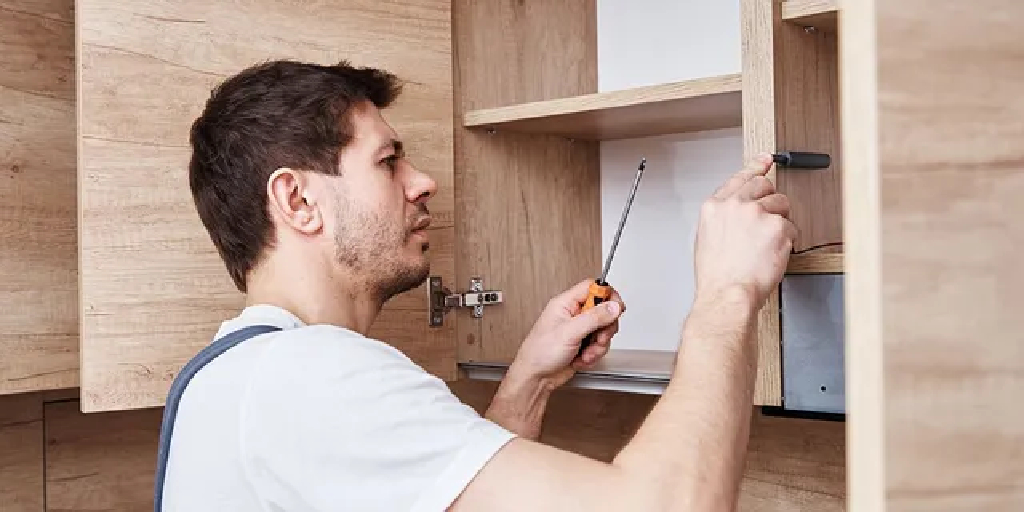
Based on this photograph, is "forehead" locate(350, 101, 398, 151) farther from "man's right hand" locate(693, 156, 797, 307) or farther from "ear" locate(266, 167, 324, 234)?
"man's right hand" locate(693, 156, 797, 307)

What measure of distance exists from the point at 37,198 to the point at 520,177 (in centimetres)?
72

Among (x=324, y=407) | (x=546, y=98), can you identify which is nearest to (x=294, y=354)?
(x=324, y=407)

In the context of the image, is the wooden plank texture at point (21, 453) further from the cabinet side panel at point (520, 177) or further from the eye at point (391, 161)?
the eye at point (391, 161)

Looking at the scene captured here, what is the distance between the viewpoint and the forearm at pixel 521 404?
155 centimetres

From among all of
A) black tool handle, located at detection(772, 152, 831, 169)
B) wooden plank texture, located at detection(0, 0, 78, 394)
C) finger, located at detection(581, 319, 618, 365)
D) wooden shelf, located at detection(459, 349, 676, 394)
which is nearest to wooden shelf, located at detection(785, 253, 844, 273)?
black tool handle, located at detection(772, 152, 831, 169)

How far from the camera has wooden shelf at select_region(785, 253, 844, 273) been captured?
4.02 ft

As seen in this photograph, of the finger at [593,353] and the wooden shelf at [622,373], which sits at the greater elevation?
the finger at [593,353]

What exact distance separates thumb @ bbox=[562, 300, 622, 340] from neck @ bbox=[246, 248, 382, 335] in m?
0.31

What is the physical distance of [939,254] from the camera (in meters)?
0.51

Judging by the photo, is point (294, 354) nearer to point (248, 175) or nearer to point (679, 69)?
point (248, 175)

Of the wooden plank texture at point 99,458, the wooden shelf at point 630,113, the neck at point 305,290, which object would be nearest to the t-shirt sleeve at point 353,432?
the neck at point 305,290

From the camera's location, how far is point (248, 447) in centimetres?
106

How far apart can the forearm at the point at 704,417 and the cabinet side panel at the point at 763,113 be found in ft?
0.59

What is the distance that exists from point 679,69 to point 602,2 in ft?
0.68
